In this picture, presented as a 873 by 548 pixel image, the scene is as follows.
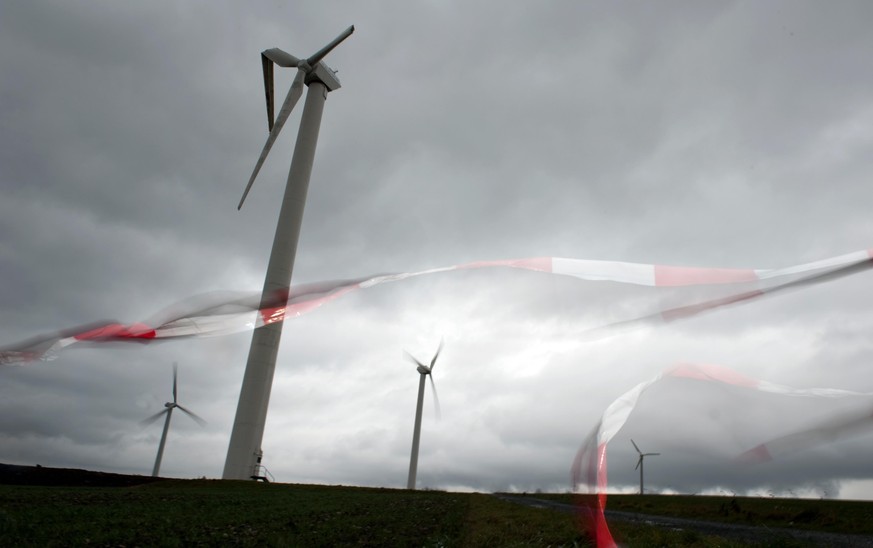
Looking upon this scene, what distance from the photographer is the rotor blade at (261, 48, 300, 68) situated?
7562cm

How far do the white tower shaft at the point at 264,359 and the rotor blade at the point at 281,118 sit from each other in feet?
18.9

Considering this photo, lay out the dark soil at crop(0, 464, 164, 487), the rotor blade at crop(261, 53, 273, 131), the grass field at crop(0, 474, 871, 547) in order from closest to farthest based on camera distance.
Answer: the grass field at crop(0, 474, 871, 547) → the dark soil at crop(0, 464, 164, 487) → the rotor blade at crop(261, 53, 273, 131)

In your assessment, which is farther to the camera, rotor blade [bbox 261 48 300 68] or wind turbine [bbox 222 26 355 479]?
rotor blade [bbox 261 48 300 68]

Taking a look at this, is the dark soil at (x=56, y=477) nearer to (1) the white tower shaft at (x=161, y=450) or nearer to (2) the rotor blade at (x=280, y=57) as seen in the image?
(1) the white tower shaft at (x=161, y=450)

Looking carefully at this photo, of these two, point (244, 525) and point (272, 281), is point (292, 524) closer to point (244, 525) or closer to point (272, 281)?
point (244, 525)

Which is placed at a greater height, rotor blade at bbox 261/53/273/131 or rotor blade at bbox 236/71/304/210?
rotor blade at bbox 261/53/273/131

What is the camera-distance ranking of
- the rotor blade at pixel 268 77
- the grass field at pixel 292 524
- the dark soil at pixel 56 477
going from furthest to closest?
the rotor blade at pixel 268 77 < the dark soil at pixel 56 477 < the grass field at pixel 292 524

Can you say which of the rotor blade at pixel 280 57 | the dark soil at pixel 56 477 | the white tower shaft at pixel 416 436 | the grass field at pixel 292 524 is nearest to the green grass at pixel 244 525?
the grass field at pixel 292 524

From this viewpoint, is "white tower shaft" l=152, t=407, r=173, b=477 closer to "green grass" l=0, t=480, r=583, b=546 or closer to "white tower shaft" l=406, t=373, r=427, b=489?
"white tower shaft" l=406, t=373, r=427, b=489

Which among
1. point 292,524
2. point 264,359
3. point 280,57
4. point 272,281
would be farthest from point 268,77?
point 292,524

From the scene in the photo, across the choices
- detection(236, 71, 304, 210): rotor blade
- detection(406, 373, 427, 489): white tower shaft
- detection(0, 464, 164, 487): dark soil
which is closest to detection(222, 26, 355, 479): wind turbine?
detection(236, 71, 304, 210): rotor blade

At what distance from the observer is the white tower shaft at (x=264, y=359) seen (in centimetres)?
5959

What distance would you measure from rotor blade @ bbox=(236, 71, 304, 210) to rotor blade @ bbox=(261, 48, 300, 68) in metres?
4.16

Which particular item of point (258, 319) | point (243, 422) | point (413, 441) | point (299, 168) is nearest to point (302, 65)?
point (299, 168)
